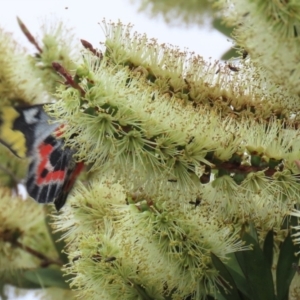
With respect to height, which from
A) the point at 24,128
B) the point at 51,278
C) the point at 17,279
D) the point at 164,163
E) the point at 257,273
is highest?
Answer: the point at 164,163

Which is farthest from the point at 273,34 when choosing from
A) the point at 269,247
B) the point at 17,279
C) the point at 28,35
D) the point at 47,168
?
the point at 17,279

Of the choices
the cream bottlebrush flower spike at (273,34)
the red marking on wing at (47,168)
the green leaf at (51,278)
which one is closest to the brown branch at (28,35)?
the red marking on wing at (47,168)

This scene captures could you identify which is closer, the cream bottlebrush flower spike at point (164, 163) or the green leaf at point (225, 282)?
the cream bottlebrush flower spike at point (164, 163)

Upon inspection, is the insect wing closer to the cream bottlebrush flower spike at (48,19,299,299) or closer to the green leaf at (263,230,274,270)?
the cream bottlebrush flower spike at (48,19,299,299)

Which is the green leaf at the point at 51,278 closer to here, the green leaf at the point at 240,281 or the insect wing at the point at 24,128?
the insect wing at the point at 24,128

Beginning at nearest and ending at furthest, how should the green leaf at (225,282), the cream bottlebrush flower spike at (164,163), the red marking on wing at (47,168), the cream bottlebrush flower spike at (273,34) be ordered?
the cream bottlebrush flower spike at (273,34)
the cream bottlebrush flower spike at (164,163)
the green leaf at (225,282)
the red marking on wing at (47,168)

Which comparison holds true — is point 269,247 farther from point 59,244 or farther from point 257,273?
point 59,244

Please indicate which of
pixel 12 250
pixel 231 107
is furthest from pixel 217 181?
pixel 12 250

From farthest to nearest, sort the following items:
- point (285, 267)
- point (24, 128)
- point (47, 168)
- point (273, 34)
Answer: point (24, 128)
point (47, 168)
point (285, 267)
point (273, 34)
